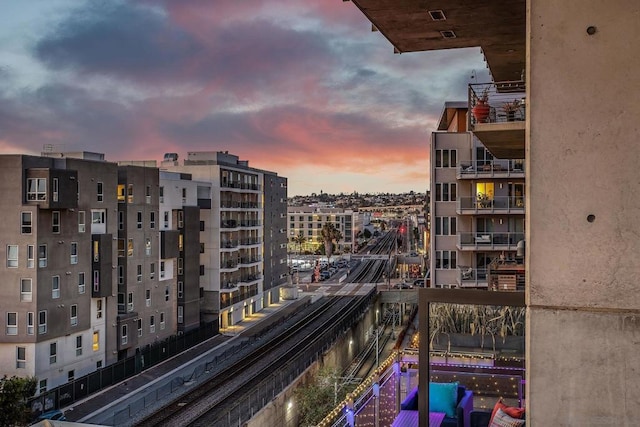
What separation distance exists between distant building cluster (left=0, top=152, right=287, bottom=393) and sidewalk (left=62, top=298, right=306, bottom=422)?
1596mm

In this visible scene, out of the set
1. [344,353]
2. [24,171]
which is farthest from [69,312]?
[344,353]

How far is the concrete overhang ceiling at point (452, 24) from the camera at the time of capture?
319 inches

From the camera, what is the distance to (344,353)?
3881 centimetres

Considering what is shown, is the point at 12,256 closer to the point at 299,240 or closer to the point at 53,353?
the point at 53,353

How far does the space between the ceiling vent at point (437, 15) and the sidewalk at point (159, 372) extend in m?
23.2

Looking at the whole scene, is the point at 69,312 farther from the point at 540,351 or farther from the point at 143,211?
the point at 540,351

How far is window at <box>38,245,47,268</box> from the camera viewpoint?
28344mm

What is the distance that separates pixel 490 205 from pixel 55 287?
72.5 feet

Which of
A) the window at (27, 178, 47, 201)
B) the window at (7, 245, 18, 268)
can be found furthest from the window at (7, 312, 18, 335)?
the window at (27, 178, 47, 201)

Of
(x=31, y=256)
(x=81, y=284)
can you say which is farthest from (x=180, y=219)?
(x=31, y=256)

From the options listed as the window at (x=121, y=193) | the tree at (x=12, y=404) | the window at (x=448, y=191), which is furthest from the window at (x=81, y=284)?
the window at (x=448, y=191)

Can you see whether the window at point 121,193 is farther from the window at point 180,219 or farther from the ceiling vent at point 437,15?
the ceiling vent at point 437,15

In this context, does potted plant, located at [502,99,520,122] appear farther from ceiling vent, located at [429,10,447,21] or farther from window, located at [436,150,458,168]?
window, located at [436,150,458,168]

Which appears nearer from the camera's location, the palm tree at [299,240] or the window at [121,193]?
the window at [121,193]
